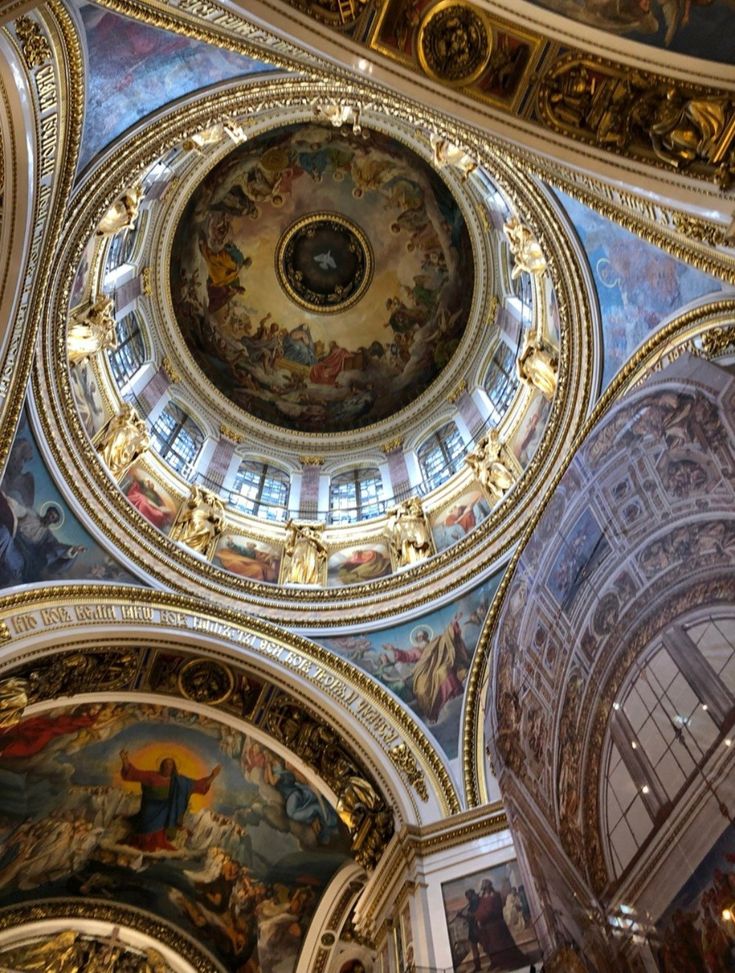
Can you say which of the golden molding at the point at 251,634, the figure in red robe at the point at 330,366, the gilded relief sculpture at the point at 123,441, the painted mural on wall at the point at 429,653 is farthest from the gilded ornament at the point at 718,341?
the figure in red robe at the point at 330,366

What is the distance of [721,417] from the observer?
918cm

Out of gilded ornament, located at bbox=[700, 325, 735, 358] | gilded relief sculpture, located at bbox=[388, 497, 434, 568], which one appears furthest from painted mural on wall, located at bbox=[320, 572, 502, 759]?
gilded ornament, located at bbox=[700, 325, 735, 358]

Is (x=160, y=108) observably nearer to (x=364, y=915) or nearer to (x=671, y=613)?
(x=671, y=613)

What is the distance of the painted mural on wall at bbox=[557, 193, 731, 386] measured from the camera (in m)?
9.46

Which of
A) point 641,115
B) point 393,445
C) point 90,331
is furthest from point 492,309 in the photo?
point 641,115

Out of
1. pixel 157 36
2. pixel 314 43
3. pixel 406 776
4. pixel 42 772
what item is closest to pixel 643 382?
pixel 314 43

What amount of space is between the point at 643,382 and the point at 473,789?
21.4ft

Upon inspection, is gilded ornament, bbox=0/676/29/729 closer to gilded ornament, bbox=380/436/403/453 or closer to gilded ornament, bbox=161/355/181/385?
gilded ornament, bbox=161/355/181/385

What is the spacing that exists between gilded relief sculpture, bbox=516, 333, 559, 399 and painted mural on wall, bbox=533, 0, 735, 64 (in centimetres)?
801

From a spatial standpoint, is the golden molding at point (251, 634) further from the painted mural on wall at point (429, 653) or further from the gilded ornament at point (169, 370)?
the gilded ornament at point (169, 370)

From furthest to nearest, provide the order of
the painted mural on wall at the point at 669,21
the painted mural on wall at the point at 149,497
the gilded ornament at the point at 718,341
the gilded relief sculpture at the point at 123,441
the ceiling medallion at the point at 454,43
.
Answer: the painted mural on wall at the point at 149,497 < the gilded relief sculpture at the point at 123,441 < the gilded ornament at the point at 718,341 < the ceiling medallion at the point at 454,43 < the painted mural on wall at the point at 669,21

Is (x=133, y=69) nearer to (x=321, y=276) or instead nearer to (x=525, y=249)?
(x=525, y=249)

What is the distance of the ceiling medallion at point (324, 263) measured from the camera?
2248 centimetres

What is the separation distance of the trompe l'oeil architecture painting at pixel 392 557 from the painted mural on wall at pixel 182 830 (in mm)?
67
